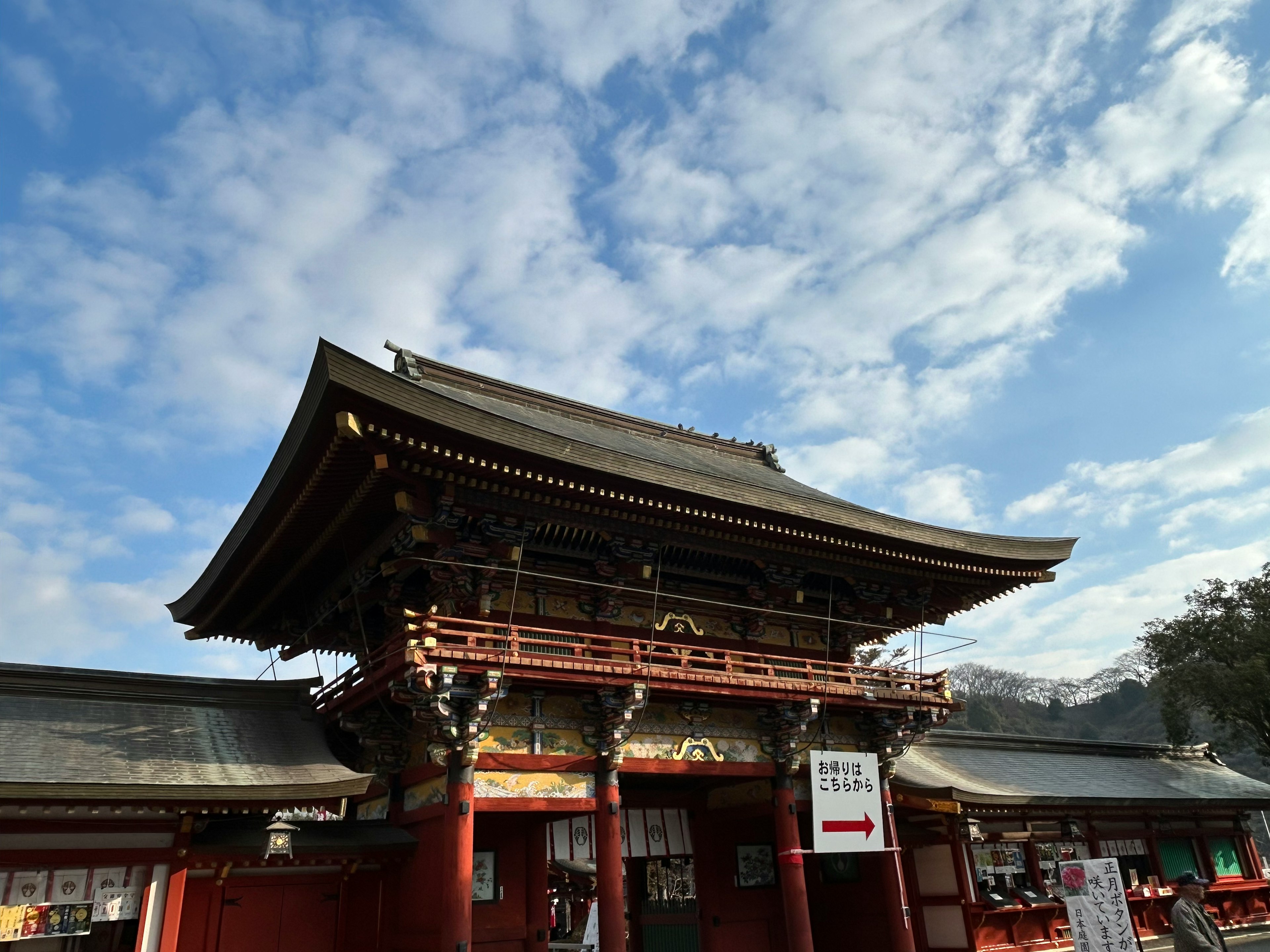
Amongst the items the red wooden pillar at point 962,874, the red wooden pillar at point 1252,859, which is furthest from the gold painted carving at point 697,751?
the red wooden pillar at point 1252,859

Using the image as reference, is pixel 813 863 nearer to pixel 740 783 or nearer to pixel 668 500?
pixel 740 783

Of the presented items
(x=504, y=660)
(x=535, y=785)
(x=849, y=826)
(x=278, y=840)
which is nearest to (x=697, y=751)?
(x=849, y=826)

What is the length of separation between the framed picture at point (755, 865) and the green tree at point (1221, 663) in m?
19.6

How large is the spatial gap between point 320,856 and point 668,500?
7828 millimetres

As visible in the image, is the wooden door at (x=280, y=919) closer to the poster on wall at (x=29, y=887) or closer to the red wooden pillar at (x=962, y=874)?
the poster on wall at (x=29, y=887)

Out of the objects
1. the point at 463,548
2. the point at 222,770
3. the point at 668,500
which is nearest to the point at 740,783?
the point at 668,500

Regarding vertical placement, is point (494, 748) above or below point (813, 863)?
above

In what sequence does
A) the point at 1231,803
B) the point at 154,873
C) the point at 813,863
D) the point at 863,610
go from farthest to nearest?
the point at 1231,803
the point at 813,863
the point at 863,610
the point at 154,873

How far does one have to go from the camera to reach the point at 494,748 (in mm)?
13195

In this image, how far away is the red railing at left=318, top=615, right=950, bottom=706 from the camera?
12.5 metres

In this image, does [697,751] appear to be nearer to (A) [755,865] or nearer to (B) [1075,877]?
(A) [755,865]

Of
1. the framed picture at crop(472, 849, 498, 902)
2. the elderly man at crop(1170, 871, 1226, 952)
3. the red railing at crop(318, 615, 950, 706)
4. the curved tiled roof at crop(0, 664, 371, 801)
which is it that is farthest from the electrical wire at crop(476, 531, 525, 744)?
the elderly man at crop(1170, 871, 1226, 952)

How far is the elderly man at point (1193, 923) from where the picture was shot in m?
8.45

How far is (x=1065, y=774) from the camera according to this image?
78.2ft
